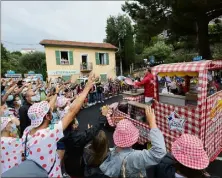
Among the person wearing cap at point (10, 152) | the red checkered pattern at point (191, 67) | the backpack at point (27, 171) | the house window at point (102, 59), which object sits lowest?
the person wearing cap at point (10, 152)

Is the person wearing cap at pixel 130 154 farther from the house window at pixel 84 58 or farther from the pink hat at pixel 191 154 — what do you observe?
the house window at pixel 84 58

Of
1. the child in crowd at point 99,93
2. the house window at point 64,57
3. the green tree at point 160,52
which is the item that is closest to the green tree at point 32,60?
the house window at point 64,57

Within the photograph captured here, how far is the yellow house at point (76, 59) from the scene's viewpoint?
22.3 metres

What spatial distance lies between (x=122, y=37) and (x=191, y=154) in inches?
1277

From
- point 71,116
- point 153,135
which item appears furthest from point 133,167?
point 71,116

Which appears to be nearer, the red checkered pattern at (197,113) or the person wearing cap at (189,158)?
the person wearing cap at (189,158)

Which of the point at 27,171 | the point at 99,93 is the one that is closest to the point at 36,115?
the point at 27,171

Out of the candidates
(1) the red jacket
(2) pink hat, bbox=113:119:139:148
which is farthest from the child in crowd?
(2) pink hat, bbox=113:119:139:148

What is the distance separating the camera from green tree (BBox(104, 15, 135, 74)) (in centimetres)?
3217

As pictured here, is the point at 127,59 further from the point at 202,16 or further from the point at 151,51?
the point at 202,16

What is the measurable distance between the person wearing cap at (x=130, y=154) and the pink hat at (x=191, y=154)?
0.15m

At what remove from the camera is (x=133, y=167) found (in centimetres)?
200

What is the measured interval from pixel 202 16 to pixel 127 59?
2285cm

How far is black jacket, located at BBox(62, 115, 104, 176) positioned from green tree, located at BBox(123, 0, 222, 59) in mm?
8098
